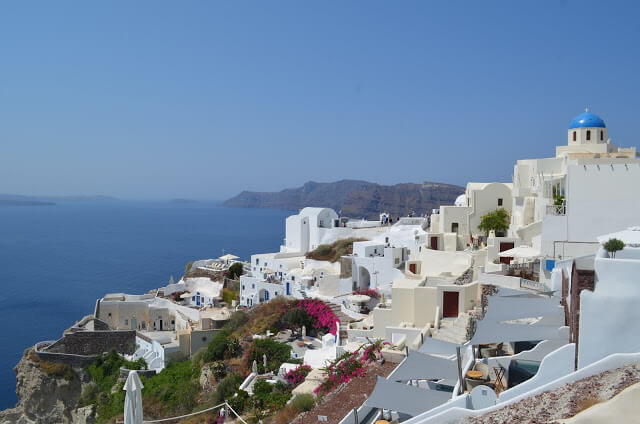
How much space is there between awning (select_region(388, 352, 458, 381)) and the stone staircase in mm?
4141

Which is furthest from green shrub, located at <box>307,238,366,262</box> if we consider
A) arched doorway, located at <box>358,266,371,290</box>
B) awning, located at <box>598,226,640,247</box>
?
awning, located at <box>598,226,640,247</box>

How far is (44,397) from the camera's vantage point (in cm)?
2938

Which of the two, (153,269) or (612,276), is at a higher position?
(612,276)

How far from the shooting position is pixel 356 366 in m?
14.1

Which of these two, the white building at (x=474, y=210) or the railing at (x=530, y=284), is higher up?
the white building at (x=474, y=210)

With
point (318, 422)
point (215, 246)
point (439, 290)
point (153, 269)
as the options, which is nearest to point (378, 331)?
point (439, 290)

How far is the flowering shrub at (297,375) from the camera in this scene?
56.0ft

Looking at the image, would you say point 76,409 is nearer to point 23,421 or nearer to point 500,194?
point 23,421

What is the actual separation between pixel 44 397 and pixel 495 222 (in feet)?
87.0

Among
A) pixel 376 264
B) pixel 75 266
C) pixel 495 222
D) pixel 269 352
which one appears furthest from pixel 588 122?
pixel 75 266

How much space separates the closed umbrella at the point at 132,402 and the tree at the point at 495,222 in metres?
21.2

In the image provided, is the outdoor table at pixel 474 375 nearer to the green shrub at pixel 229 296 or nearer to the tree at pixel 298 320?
the tree at pixel 298 320

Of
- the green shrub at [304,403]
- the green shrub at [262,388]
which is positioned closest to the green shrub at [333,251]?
the green shrub at [262,388]

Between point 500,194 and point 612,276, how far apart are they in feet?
73.8
